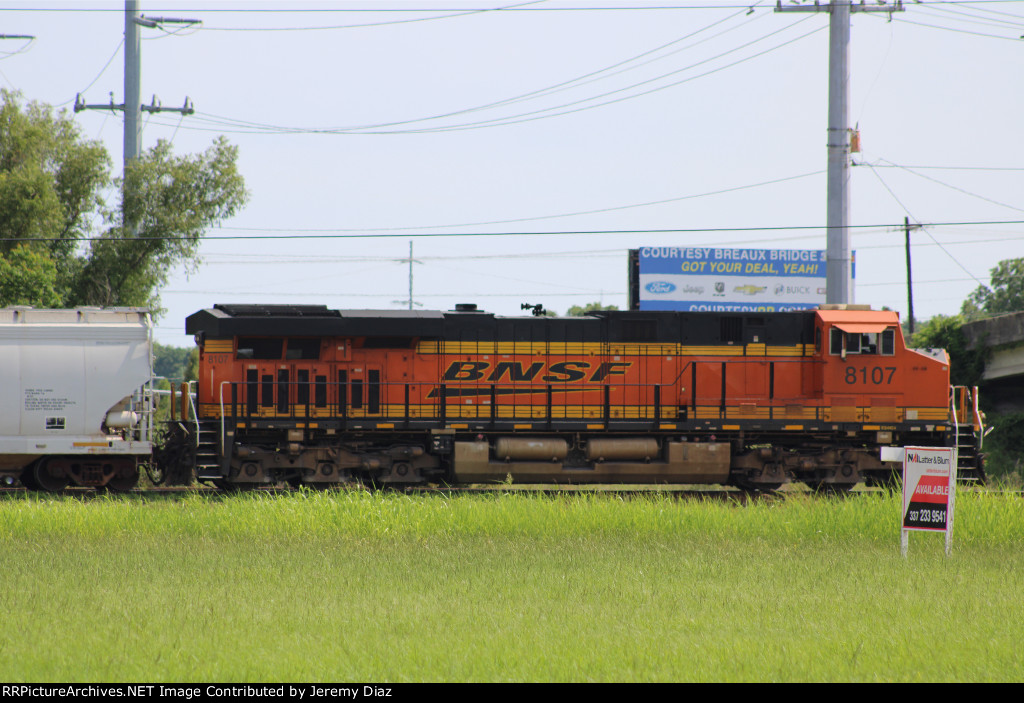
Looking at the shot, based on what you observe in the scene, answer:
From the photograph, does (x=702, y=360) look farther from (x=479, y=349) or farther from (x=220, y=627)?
(x=220, y=627)

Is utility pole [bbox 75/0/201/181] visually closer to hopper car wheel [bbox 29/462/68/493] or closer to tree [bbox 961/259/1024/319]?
hopper car wheel [bbox 29/462/68/493]

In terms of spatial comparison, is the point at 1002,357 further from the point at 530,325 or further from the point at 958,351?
the point at 530,325

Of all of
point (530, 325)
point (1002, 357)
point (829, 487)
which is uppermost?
point (530, 325)

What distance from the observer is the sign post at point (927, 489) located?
1009 cm

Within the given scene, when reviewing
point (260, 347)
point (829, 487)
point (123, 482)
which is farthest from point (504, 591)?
point (829, 487)

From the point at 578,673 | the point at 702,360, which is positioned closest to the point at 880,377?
the point at 702,360

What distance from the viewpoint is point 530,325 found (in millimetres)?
17016

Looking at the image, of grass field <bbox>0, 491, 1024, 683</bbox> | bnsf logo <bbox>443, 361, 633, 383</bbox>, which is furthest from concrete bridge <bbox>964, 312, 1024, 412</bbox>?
grass field <bbox>0, 491, 1024, 683</bbox>

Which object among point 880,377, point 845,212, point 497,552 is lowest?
point 497,552

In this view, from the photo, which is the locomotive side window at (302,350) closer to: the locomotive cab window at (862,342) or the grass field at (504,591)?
the grass field at (504,591)

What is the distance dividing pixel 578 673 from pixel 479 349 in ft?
37.3

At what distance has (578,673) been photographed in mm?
5840

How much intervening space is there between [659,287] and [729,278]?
2.63 metres

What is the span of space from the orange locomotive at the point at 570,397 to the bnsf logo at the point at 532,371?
3 cm
